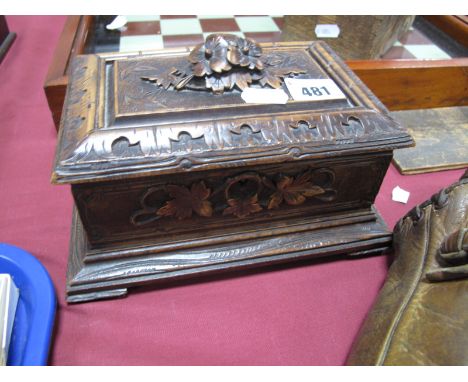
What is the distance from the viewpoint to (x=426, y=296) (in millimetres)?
823

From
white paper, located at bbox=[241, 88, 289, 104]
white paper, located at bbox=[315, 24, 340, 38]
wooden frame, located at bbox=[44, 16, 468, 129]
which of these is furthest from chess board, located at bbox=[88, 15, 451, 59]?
white paper, located at bbox=[241, 88, 289, 104]

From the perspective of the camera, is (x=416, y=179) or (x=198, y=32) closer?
(x=416, y=179)

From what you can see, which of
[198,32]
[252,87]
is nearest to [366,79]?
[252,87]

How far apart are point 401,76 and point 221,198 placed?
3.42 ft

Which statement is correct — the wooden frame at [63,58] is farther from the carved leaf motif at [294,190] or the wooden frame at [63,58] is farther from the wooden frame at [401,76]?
the carved leaf motif at [294,190]

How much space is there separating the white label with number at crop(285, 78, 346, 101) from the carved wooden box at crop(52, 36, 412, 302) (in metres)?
0.02

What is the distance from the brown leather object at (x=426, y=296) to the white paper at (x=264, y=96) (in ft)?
1.54

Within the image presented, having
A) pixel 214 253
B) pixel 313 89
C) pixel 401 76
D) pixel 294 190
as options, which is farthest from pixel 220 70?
pixel 401 76

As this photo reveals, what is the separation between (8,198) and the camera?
1.24m

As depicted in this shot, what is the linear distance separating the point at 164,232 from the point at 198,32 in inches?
54.5

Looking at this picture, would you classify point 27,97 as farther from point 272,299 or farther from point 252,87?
point 272,299

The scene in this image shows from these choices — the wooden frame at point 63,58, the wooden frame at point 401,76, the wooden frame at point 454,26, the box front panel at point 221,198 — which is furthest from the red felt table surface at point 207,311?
the wooden frame at point 454,26

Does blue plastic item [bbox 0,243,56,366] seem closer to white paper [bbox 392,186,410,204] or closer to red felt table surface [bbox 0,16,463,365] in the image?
red felt table surface [bbox 0,16,463,365]

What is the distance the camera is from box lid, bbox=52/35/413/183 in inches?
31.5
